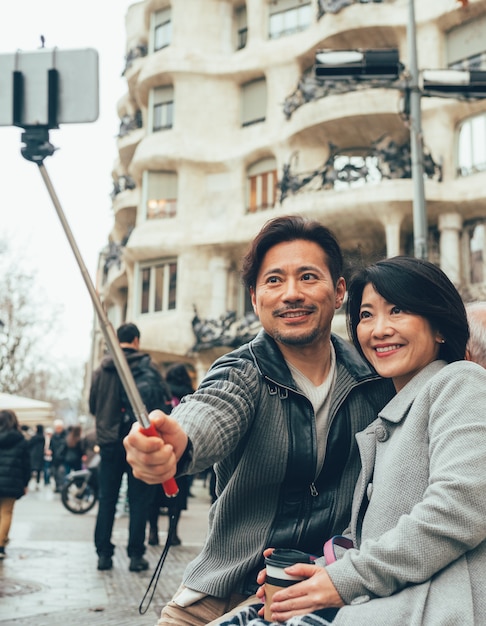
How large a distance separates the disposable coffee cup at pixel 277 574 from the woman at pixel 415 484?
0.04 m

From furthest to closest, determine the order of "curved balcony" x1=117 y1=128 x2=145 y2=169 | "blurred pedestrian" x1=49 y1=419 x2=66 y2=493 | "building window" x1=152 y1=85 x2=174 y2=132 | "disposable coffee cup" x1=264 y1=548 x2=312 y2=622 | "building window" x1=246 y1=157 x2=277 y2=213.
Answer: "curved balcony" x1=117 y1=128 x2=145 y2=169 < "building window" x1=152 y1=85 x2=174 y2=132 < "building window" x1=246 y1=157 x2=277 y2=213 < "blurred pedestrian" x1=49 y1=419 x2=66 y2=493 < "disposable coffee cup" x1=264 y1=548 x2=312 y2=622

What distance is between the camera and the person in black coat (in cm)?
943

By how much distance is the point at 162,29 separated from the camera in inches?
1268

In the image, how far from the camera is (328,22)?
25.8 m

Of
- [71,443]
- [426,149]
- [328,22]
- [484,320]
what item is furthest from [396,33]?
[484,320]

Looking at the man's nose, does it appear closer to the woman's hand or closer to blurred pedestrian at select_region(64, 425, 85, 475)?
the woman's hand

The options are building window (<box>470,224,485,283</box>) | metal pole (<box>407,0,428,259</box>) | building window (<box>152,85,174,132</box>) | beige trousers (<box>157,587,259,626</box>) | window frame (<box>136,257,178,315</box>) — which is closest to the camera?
beige trousers (<box>157,587,259,626</box>)

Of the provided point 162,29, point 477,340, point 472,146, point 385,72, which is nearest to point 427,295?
point 477,340

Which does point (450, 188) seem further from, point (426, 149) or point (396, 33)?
point (396, 33)

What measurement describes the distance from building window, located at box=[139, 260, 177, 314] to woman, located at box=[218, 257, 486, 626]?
26306mm

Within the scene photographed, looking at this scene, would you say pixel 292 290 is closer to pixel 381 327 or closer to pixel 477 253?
pixel 381 327

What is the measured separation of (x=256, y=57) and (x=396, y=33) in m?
5.67

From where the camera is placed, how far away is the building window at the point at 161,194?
30016 millimetres

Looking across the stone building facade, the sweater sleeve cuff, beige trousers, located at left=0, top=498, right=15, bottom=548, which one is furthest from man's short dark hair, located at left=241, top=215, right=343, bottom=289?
the stone building facade
